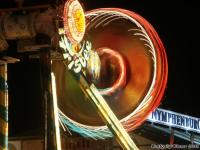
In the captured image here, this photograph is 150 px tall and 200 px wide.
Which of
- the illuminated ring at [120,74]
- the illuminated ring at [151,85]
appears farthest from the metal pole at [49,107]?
the illuminated ring at [120,74]

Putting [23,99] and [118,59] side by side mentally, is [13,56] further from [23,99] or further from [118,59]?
[23,99]

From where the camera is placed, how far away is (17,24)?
24.8ft

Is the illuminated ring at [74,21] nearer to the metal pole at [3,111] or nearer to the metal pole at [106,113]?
the metal pole at [106,113]

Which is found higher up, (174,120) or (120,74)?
(120,74)

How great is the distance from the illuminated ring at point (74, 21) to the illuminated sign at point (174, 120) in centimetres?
1157

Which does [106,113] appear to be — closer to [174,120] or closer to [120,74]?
[120,74]

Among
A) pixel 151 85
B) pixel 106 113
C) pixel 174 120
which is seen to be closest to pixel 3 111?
pixel 106 113

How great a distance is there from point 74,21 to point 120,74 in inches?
108

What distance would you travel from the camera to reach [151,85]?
10.5 meters

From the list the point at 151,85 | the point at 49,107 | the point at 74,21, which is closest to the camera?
the point at 49,107

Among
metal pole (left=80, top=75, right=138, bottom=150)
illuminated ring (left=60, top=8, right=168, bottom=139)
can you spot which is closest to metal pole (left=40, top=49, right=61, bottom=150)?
metal pole (left=80, top=75, right=138, bottom=150)

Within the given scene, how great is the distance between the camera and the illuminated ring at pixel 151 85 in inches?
400

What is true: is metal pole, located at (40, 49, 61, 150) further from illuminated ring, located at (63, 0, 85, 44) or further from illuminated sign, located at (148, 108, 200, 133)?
illuminated sign, located at (148, 108, 200, 133)

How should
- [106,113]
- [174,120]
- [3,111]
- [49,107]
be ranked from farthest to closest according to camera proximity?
[174,120], [106,113], [3,111], [49,107]
